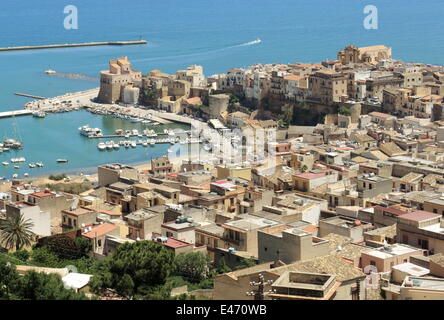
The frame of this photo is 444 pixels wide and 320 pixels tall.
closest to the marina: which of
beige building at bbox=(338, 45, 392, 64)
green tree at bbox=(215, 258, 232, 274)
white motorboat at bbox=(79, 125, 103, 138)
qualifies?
white motorboat at bbox=(79, 125, 103, 138)

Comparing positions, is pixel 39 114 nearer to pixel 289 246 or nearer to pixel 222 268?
pixel 222 268

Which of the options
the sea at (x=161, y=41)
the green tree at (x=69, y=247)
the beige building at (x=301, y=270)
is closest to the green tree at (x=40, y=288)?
the beige building at (x=301, y=270)

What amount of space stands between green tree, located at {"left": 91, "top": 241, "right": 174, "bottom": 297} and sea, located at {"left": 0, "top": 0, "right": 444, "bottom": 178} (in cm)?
1714

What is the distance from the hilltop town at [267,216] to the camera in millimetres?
9883

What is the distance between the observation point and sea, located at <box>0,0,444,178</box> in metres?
33.2

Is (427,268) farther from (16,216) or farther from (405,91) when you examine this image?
(405,91)

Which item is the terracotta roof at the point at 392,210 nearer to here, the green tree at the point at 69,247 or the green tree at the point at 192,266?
the green tree at the point at 192,266

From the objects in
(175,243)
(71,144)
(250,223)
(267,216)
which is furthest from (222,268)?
(71,144)

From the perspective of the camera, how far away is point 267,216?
14.5 meters

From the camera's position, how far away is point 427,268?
11.4m

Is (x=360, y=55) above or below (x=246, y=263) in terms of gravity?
above

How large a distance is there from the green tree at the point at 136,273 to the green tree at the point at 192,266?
2571mm

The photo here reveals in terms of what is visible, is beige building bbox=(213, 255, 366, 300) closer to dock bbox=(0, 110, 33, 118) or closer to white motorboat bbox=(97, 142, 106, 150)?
white motorboat bbox=(97, 142, 106, 150)

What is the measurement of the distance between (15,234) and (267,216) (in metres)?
4.05
